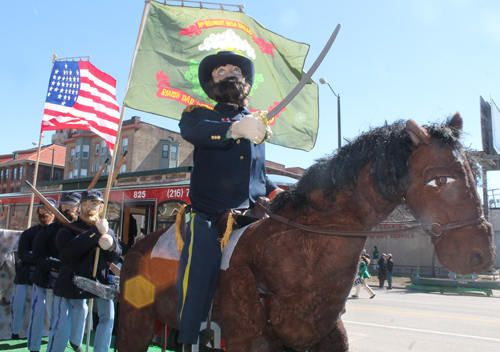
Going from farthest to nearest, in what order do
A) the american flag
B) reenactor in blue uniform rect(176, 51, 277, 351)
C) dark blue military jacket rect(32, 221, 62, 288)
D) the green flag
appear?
1. the american flag
2. dark blue military jacket rect(32, 221, 62, 288)
3. the green flag
4. reenactor in blue uniform rect(176, 51, 277, 351)

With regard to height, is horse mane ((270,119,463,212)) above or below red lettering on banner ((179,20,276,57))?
below

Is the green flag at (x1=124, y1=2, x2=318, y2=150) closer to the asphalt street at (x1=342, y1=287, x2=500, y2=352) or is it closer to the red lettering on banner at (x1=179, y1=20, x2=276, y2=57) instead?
the red lettering on banner at (x1=179, y1=20, x2=276, y2=57)

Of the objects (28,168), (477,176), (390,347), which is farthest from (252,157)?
(28,168)

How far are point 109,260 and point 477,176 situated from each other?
171 inches

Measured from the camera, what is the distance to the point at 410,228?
2092 mm

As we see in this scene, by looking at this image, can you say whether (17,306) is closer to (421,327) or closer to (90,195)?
(90,195)

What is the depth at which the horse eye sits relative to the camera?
1949 mm

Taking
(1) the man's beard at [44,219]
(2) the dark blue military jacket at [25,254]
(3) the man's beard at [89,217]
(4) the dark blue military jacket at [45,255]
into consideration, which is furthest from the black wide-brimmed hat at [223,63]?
(2) the dark blue military jacket at [25,254]

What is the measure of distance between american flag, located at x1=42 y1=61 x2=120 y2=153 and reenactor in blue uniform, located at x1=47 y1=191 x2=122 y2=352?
2.75m

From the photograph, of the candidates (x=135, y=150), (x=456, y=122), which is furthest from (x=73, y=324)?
(x=135, y=150)

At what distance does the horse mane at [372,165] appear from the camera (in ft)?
6.79

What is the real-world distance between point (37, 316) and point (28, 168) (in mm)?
61156

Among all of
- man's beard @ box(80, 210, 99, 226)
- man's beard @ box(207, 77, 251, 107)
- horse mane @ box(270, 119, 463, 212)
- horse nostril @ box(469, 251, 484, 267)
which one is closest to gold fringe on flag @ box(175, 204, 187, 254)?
horse mane @ box(270, 119, 463, 212)

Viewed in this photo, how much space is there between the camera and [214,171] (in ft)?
8.84
